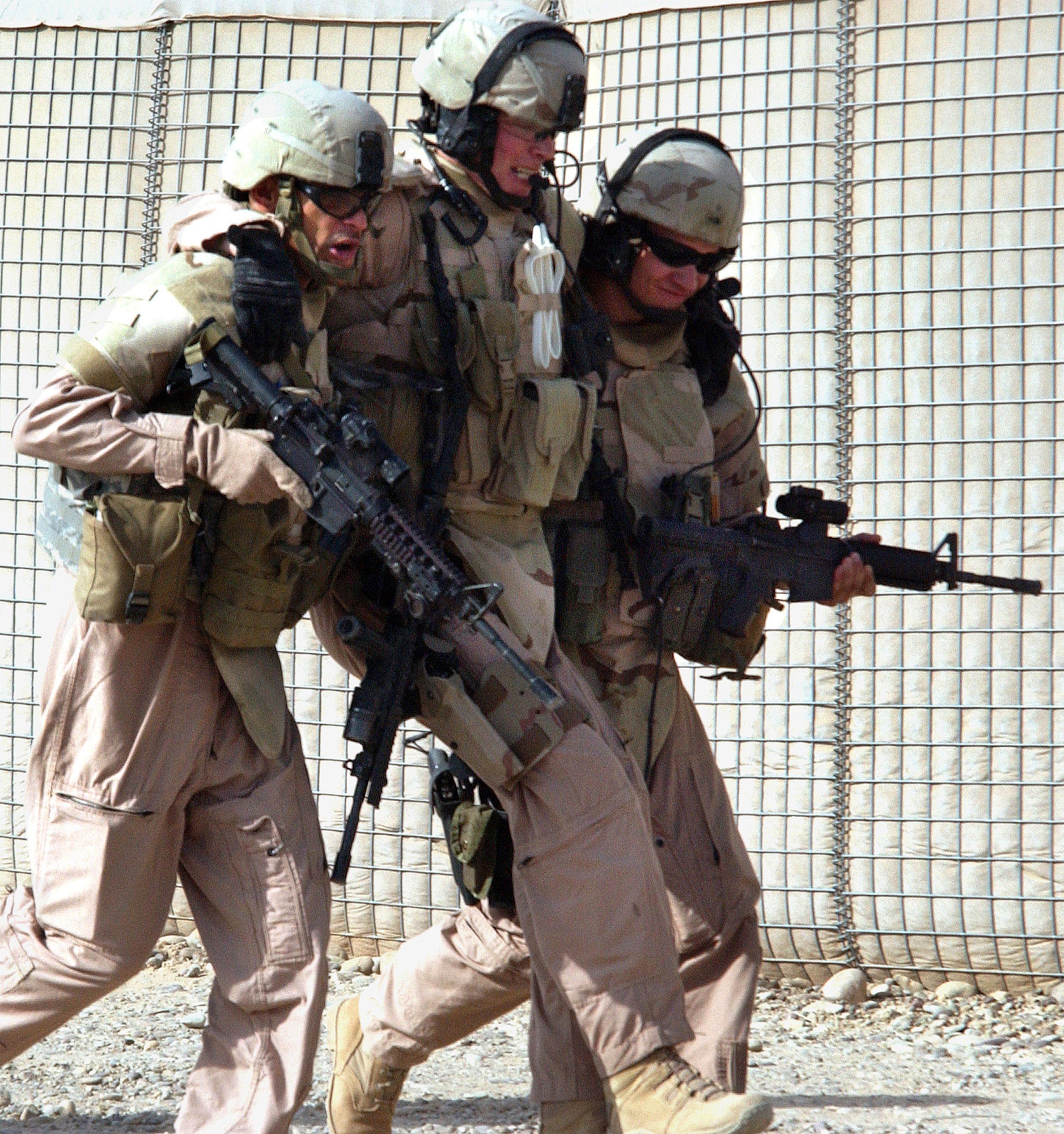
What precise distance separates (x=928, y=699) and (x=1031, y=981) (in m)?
0.84

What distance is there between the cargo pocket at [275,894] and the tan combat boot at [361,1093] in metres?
0.76

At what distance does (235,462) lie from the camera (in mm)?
2803

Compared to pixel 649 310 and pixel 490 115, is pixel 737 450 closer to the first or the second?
pixel 649 310

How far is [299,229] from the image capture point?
298cm

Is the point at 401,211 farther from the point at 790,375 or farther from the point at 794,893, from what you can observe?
the point at 794,893

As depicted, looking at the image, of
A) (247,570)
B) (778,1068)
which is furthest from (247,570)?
(778,1068)

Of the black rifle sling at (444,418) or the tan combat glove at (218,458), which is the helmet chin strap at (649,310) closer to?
the black rifle sling at (444,418)

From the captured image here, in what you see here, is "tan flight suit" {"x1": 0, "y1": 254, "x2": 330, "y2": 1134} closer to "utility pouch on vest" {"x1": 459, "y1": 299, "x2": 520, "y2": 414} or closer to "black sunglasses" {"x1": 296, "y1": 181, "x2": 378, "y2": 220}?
"black sunglasses" {"x1": 296, "y1": 181, "x2": 378, "y2": 220}

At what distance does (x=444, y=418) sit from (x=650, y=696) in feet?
2.78

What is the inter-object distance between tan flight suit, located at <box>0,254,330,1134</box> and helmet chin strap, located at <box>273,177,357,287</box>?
0.07 metres

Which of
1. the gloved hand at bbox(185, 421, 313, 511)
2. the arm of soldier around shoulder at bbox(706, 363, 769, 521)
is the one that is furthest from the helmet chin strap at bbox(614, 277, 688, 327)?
the gloved hand at bbox(185, 421, 313, 511)

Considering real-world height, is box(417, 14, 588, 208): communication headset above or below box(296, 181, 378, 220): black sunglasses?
above

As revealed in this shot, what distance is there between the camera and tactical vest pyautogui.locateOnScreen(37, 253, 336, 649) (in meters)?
2.84

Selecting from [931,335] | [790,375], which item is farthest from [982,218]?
[790,375]
